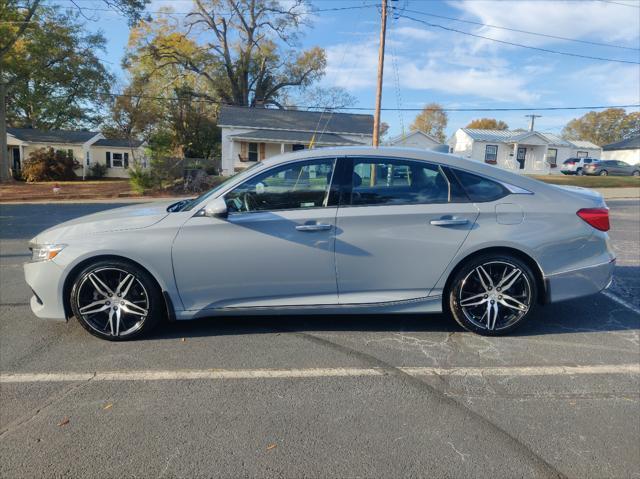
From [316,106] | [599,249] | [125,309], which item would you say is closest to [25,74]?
[316,106]

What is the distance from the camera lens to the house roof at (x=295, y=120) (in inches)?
1329

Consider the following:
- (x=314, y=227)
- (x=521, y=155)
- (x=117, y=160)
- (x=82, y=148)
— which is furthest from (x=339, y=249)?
(x=521, y=155)

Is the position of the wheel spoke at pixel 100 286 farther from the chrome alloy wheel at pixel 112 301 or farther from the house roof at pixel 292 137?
the house roof at pixel 292 137

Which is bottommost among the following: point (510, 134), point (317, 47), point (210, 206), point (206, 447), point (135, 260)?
point (206, 447)

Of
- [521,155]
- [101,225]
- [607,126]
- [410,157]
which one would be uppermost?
[607,126]

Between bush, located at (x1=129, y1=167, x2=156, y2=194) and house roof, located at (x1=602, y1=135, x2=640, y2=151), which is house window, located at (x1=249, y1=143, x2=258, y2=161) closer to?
bush, located at (x1=129, y1=167, x2=156, y2=194)

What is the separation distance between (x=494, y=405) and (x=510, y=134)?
154ft

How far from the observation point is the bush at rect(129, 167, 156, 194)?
22547mm

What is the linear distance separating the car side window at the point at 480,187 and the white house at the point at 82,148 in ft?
117

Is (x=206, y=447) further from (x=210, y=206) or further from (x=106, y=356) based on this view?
(x=210, y=206)

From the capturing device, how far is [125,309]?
376cm

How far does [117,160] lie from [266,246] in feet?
131

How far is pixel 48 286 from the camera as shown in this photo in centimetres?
369

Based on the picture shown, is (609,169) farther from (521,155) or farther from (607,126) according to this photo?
(607,126)
